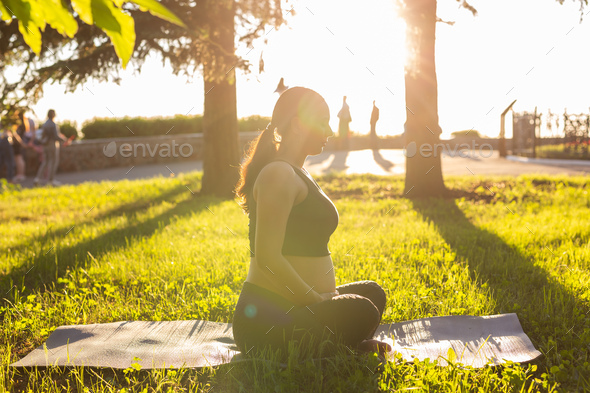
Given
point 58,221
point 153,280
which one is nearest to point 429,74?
point 153,280

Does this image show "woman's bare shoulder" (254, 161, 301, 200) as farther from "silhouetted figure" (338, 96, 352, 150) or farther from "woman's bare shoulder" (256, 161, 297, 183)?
"silhouetted figure" (338, 96, 352, 150)

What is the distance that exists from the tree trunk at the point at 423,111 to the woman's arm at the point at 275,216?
6.85m

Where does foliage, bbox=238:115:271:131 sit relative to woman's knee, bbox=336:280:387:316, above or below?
above

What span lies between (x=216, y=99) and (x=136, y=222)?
10.7 ft

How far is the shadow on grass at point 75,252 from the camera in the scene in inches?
202

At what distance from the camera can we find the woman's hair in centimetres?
282

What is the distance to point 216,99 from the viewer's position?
9727 millimetres

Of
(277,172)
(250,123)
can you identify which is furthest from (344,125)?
(277,172)

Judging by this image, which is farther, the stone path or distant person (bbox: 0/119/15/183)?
the stone path

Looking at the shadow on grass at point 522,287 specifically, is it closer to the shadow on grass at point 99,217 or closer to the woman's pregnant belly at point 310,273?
the woman's pregnant belly at point 310,273

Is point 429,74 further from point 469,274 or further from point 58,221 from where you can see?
point 58,221

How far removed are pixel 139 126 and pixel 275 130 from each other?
22132 millimetres

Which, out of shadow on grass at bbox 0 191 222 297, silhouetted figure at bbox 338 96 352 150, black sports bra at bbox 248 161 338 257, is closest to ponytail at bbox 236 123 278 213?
black sports bra at bbox 248 161 338 257

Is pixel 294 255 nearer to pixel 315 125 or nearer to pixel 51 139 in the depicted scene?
pixel 315 125
